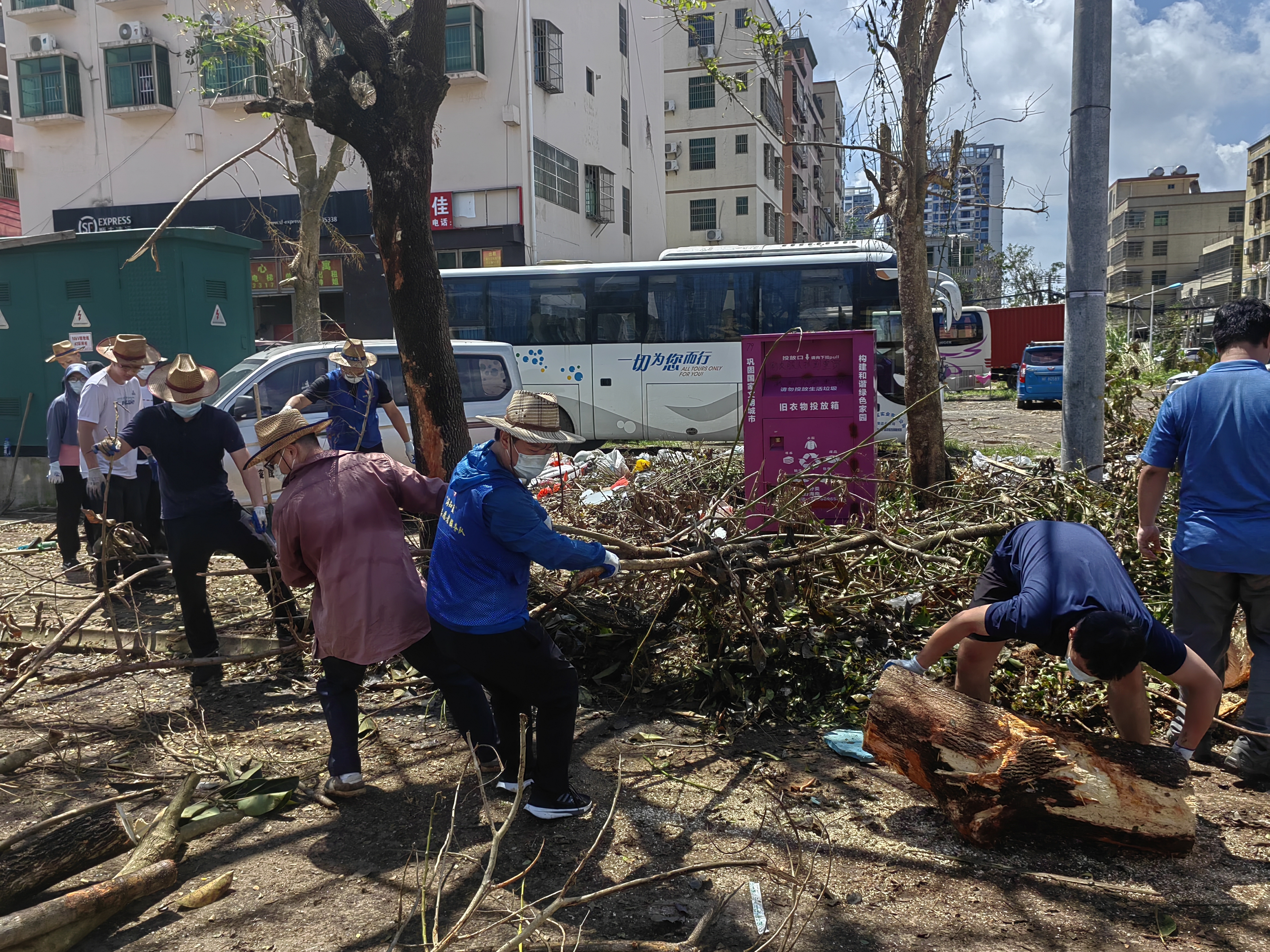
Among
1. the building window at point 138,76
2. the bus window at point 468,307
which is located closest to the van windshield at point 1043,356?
the bus window at point 468,307

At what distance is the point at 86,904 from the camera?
2771 mm

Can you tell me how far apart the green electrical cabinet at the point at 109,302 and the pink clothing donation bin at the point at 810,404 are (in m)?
7.44

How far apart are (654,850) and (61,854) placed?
1981 mm

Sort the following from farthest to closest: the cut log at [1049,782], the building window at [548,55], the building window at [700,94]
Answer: the building window at [700,94] < the building window at [548,55] < the cut log at [1049,782]

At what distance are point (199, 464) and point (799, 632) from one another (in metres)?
3.40

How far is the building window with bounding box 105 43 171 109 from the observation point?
919 inches

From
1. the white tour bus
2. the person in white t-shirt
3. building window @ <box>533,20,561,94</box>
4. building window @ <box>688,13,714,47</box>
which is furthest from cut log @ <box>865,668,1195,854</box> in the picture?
building window @ <box>688,13,714,47</box>

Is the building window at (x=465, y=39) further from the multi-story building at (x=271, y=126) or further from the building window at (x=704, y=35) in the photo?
the building window at (x=704, y=35)

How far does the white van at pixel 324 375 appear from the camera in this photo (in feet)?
31.0

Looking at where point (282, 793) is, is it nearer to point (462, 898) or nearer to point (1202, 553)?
point (462, 898)

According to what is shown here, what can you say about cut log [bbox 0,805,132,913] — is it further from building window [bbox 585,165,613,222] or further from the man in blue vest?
building window [bbox 585,165,613,222]

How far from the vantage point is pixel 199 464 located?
5180 millimetres

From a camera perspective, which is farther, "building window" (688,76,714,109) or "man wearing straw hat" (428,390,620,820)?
"building window" (688,76,714,109)

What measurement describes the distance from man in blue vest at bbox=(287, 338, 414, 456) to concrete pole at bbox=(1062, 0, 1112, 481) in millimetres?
4734
